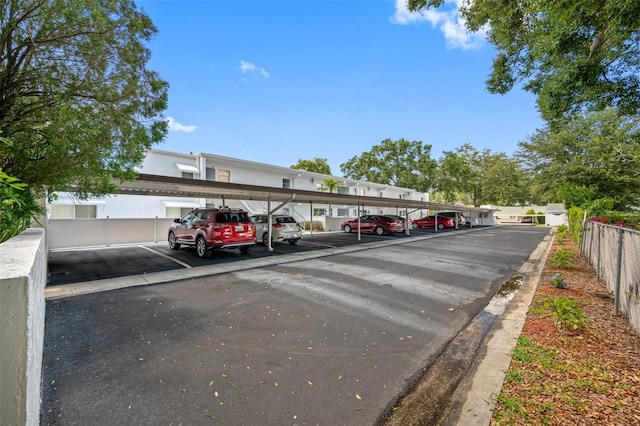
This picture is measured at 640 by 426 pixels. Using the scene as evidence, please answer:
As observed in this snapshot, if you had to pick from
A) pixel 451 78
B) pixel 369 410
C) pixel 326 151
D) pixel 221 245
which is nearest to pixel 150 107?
pixel 221 245

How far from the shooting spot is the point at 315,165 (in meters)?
44.4

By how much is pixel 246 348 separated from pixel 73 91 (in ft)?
16.5

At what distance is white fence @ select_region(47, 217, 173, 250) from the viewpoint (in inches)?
511

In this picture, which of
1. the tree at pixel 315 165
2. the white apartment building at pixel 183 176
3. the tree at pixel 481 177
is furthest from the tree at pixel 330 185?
the tree at pixel 481 177

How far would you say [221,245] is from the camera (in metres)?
10.2

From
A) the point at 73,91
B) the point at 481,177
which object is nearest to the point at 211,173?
the point at 73,91

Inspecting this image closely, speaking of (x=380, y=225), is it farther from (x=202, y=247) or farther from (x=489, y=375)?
(x=489, y=375)

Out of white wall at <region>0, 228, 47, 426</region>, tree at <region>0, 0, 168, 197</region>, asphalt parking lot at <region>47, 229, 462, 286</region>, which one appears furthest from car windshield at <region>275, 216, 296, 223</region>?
white wall at <region>0, 228, 47, 426</region>

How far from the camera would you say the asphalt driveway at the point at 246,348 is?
8.69 ft

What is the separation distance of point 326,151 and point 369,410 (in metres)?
45.3

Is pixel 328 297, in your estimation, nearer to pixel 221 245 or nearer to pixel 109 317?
pixel 109 317

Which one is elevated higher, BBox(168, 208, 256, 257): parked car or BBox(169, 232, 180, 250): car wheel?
BBox(168, 208, 256, 257): parked car

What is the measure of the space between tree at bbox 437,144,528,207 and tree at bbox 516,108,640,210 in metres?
17.3

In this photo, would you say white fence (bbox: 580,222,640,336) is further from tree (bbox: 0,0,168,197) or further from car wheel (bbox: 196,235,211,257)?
car wheel (bbox: 196,235,211,257)
